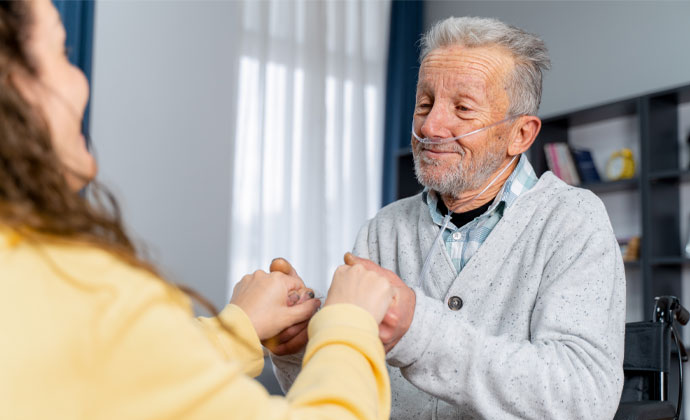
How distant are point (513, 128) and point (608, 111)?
251 cm

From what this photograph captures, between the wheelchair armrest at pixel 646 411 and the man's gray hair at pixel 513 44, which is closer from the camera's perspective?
the wheelchair armrest at pixel 646 411

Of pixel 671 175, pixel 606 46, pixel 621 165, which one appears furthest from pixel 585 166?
pixel 606 46

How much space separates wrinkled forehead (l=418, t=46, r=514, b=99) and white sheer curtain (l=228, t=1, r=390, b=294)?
306 centimetres

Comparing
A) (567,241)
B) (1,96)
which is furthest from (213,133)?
(1,96)

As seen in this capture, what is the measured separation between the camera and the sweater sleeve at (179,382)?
521 mm

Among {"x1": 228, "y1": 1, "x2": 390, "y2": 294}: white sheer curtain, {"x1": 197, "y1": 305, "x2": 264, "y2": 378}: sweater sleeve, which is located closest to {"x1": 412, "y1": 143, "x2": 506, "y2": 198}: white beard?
{"x1": 197, "y1": 305, "x2": 264, "y2": 378}: sweater sleeve

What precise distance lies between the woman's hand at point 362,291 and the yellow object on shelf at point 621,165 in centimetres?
325

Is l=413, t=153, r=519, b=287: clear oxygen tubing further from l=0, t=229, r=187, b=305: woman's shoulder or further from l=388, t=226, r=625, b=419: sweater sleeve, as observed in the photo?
l=0, t=229, r=187, b=305: woman's shoulder

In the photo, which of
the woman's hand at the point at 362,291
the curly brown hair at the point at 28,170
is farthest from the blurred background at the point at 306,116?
the curly brown hair at the point at 28,170

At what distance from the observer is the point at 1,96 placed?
55 cm

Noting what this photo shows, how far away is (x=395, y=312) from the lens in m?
1.03

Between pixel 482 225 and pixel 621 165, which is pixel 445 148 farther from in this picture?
pixel 621 165

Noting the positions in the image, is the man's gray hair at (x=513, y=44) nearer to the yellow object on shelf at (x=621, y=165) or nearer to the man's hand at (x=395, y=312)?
the man's hand at (x=395, y=312)

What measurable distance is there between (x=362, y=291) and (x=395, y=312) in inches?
6.6
